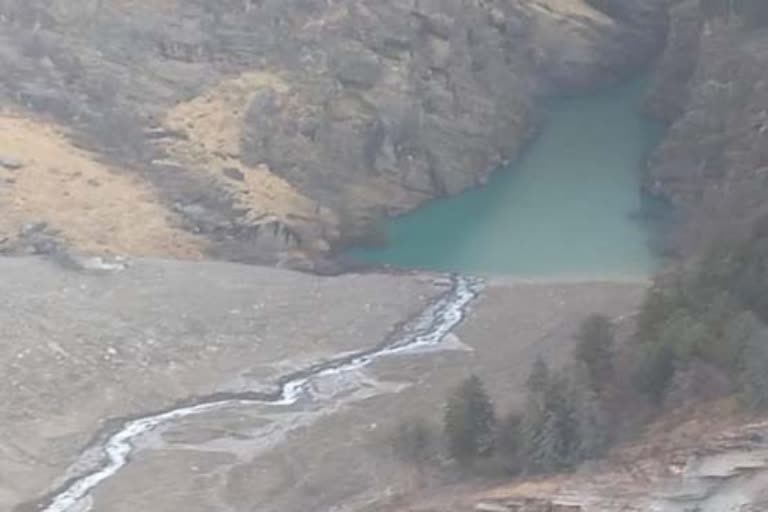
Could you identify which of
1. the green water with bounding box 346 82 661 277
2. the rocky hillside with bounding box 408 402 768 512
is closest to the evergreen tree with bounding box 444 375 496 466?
the rocky hillside with bounding box 408 402 768 512

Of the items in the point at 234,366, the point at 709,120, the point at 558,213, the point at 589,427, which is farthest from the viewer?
the point at 709,120

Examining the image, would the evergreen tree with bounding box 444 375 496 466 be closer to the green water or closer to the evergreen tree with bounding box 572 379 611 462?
the evergreen tree with bounding box 572 379 611 462

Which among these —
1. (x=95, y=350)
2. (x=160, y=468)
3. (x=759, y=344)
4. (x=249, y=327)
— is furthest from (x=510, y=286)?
(x=759, y=344)

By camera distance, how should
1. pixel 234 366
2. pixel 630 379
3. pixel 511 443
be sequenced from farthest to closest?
pixel 234 366 → pixel 630 379 → pixel 511 443

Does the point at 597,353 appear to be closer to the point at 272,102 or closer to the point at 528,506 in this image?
the point at 528,506

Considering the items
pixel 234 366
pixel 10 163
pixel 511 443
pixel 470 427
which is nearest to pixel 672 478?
pixel 511 443

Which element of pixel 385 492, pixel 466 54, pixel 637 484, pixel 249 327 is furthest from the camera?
pixel 466 54

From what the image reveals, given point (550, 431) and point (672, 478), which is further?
point (550, 431)

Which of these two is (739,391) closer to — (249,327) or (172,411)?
(172,411)
